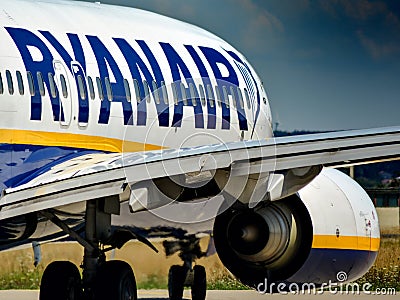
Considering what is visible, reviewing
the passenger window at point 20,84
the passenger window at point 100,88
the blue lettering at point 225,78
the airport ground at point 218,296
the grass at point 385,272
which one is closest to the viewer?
the passenger window at point 20,84

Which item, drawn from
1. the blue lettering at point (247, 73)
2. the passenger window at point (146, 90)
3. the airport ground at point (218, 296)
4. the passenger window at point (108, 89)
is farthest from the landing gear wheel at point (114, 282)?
the airport ground at point (218, 296)

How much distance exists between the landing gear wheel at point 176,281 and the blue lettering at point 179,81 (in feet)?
9.56

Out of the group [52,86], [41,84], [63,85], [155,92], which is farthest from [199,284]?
[41,84]

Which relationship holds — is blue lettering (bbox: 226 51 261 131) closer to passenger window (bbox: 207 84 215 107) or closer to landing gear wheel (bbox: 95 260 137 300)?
passenger window (bbox: 207 84 215 107)

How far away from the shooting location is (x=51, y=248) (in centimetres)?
3023

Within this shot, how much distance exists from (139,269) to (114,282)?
974 centimetres

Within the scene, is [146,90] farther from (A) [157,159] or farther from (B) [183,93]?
(A) [157,159]

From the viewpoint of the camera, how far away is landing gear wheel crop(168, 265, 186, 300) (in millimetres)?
25359

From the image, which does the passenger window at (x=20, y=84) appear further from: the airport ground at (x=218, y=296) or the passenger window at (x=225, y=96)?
the airport ground at (x=218, y=296)

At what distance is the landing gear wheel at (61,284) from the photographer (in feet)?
66.9

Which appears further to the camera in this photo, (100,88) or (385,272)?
(385,272)

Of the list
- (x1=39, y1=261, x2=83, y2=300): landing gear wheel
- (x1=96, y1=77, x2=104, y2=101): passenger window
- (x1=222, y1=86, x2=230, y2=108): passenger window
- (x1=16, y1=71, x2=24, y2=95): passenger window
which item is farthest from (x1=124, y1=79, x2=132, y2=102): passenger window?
(x1=222, y1=86, x2=230, y2=108): passenger window

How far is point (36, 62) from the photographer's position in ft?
65.4

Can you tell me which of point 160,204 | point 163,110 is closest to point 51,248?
point 163,110
